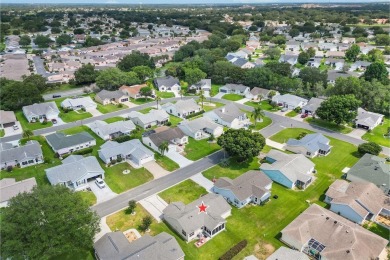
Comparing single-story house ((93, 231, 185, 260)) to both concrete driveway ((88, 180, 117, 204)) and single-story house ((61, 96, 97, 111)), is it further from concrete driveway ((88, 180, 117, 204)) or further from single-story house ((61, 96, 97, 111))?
single-story house ((61, 96, 97, 111))

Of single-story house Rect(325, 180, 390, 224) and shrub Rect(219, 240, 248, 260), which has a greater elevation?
single-story house Rect(325, 180, 390, 224)

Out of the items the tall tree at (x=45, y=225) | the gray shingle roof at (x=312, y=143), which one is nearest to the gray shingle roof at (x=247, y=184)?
the gray shingle roof at (x=312, y=143)

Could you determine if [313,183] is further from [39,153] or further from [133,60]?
[133,60]

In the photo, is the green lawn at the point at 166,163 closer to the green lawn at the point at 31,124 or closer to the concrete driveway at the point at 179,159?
the concrete driveway at the point at 179,159

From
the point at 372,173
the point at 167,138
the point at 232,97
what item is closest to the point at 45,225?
the point at 167,138

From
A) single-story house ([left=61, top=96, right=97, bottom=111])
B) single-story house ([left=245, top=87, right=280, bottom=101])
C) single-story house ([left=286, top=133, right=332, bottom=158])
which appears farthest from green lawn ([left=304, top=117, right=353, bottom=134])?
single-story house ([left=61, top=96, right=97, bottom=111])
